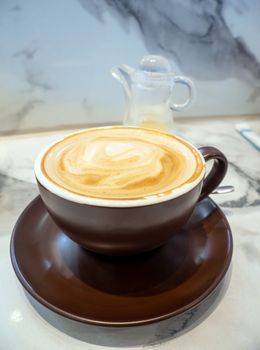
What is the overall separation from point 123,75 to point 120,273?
42 cm

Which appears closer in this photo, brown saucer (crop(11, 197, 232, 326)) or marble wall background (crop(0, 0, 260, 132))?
brown saucer (crop(11, 197, 232, 326))

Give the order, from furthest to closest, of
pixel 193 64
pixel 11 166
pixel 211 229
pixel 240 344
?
pixel 193 64
pixel 11 166
pixel 211 229
pixel 240 344

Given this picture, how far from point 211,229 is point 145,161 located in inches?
4.6

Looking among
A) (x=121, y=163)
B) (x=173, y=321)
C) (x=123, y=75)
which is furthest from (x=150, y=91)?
(x=173, y=321)

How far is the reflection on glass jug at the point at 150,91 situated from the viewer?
630 mm

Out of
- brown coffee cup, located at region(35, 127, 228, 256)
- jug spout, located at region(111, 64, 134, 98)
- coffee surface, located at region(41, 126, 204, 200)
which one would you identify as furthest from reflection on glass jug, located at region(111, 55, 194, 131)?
brown coffee cup, located at region(35, 127, 228, 256)

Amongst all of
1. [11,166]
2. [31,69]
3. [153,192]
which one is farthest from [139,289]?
[31,69]

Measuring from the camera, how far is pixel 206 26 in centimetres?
67

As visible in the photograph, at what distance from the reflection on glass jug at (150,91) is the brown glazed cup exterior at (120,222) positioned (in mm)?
326

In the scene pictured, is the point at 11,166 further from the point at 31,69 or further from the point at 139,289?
the point at 139,289

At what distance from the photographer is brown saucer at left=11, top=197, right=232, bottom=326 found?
0.31 m

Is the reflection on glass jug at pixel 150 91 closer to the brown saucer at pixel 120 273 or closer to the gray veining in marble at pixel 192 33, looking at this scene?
the gray veining in marble at pixel 192 33

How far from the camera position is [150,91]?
0.64m

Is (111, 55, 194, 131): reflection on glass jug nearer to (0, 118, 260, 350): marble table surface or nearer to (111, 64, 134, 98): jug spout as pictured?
(111, 64, 134, 98): jug spout
